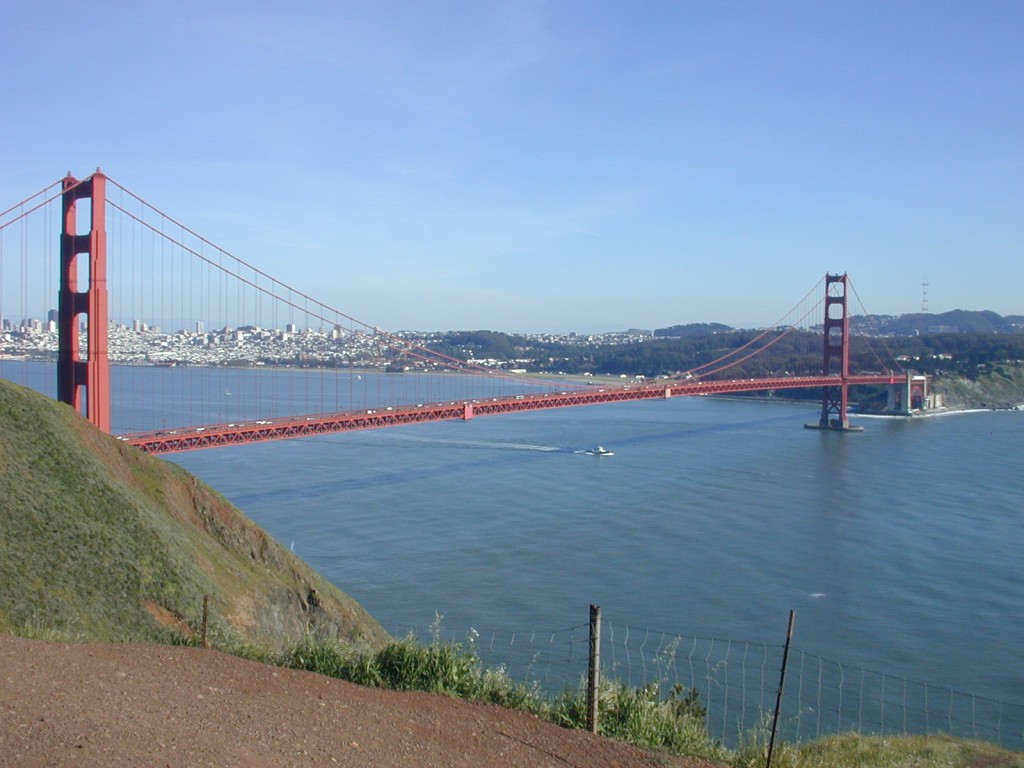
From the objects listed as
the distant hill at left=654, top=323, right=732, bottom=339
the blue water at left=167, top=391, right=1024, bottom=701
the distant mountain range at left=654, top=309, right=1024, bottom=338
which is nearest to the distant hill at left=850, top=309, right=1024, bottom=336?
the distant mountain range at left=654, top=309, right=1024, bottom=338

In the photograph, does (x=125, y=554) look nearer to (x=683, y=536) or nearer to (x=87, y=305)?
(x=87, y=305)

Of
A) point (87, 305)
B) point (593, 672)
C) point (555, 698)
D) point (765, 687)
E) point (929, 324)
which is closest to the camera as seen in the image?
point (593, 672)

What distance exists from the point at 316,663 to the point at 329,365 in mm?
36546

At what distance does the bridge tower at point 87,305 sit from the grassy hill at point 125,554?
3512 millimetres

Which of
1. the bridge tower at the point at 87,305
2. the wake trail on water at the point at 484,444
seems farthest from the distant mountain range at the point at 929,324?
the bridge tower at the point at 87,305

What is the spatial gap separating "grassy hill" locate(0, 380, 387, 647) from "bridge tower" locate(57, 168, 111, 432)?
11.5 feet

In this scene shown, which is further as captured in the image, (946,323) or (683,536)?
(946,323)

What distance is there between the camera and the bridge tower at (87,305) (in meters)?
10.9

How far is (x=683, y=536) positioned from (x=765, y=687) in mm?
5566

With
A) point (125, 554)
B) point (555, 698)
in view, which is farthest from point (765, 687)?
point (125, 554)

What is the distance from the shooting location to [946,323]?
84.1m

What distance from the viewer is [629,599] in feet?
30.5

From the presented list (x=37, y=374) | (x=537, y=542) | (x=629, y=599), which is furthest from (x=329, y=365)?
(x=629, y=599)

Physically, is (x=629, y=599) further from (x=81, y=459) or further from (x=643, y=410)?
(x=643, y=410)
